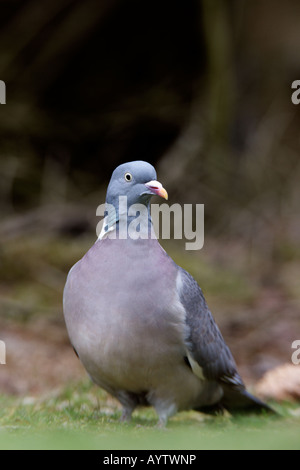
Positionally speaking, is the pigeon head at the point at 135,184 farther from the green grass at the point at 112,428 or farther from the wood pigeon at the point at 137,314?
the green grass at the point at 112,428

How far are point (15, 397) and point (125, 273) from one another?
79.0 inches

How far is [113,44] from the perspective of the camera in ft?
40.3

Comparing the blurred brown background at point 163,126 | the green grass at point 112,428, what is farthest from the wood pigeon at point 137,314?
the blurred brown background at point 163,126

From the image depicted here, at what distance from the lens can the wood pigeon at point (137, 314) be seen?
161 inches

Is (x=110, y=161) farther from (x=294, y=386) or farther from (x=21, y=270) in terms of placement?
(x=294, y=386)

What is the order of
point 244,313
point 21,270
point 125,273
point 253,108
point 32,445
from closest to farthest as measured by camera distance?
point 32,445, point 125,273, point 244,313, point 21,270, point 253,108

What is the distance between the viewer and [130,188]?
13.9 ft

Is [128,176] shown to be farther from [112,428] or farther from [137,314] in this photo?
[112,428]

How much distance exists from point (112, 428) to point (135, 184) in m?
1.35

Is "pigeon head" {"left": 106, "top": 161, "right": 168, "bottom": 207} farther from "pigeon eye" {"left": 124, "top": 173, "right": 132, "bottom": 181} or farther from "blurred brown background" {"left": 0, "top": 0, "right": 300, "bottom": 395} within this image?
"blurred brown background" {"left": 0, "top": 0, "right": 300, "bottom": 395}

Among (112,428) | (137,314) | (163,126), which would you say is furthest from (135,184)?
(163,126)

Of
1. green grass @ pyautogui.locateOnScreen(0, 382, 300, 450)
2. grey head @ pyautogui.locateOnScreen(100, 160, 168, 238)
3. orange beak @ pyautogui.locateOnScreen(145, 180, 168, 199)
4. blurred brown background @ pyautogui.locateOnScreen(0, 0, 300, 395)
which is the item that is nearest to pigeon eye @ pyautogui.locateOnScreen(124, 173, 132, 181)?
grey head @ pyautogui.locateOnScreen(100, 160, 168, 238)

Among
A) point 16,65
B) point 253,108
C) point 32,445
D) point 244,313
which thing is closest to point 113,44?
point 16,65

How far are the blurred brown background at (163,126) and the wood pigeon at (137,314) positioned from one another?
172 inches
